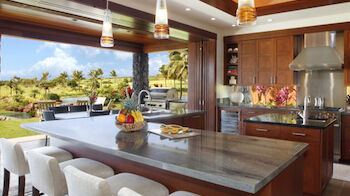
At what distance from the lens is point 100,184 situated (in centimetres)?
127

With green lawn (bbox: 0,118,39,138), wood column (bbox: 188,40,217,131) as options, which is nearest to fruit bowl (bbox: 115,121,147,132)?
wood column (bbox: 188,40,217,131)

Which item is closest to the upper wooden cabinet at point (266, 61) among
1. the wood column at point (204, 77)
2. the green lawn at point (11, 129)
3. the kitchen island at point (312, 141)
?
the wood column at point (204, 77)

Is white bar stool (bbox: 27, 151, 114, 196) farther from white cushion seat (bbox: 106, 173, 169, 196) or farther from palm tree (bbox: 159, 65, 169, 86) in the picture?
palm tree (bbox: 159, 65, 169, 86)

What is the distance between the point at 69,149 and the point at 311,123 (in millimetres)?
2798

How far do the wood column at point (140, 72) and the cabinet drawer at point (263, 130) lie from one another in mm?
5079

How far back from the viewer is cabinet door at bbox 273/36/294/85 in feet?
Result: 17.0

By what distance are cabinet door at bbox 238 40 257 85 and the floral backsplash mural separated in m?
0.39

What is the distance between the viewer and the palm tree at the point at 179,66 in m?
7.59

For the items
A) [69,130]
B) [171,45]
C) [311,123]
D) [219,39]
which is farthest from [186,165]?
[171,45]

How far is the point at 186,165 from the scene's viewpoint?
133cm

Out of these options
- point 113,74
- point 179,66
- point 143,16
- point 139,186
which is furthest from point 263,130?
point 113,74

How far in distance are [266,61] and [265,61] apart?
0.8 inches

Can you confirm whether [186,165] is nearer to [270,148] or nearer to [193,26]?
[270,148]

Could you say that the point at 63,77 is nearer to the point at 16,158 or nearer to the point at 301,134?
the point at 16,158
